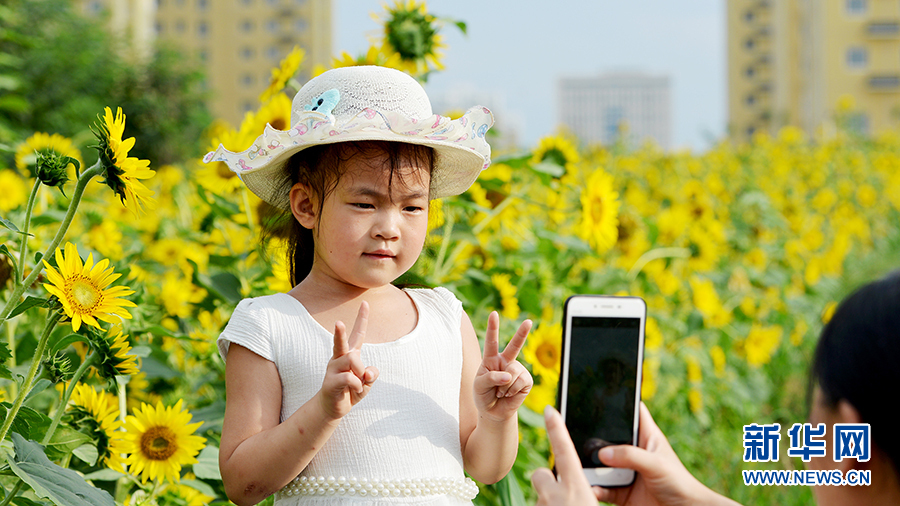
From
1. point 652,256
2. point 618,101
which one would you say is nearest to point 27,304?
point 652,256

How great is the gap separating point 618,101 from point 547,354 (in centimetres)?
11119

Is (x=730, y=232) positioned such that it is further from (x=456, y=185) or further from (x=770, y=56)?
(x=770, y=56)

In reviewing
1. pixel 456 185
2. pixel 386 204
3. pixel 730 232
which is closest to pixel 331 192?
pixel 386 204

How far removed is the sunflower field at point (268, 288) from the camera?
87cm

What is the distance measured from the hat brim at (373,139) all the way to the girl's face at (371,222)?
0.13ft

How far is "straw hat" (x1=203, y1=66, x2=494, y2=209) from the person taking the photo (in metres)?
0.87

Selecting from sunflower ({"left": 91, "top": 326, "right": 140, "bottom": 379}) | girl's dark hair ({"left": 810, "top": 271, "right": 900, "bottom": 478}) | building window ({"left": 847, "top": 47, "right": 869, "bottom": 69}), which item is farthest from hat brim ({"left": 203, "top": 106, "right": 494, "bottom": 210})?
building window ({"left": 847, "top": 47, "right": 869, "bottom": 69})

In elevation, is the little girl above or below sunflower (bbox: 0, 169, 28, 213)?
below

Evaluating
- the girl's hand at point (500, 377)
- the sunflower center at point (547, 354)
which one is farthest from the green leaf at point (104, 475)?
the sunflower center at point (547, 354)

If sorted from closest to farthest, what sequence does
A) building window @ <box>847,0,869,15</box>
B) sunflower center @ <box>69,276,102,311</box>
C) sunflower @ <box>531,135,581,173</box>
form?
sunflower center @ <box>69,276,102,311</box>, sunflower @ <box>531,135,581,173</box>, building window @ <box>847,0,869,15</box>

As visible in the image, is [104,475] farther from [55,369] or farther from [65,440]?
[55,369]

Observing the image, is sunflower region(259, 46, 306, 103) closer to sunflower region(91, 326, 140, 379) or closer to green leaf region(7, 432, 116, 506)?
sunflower region(91, 326, 140, 379)

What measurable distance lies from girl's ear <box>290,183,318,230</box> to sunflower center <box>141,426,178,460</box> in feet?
1.06

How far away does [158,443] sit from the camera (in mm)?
1044
